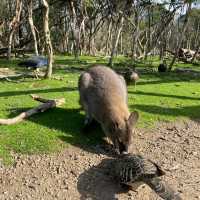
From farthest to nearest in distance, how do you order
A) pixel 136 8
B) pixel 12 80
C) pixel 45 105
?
pixel 136 8 → pixel 12 80 → pixel 45 105

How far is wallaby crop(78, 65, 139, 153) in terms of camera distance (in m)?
7.95

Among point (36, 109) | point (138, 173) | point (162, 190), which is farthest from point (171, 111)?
point (162, 190)

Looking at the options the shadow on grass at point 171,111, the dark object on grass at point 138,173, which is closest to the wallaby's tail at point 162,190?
the dark object on grass at point 138,173

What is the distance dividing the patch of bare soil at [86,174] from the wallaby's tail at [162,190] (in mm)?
379

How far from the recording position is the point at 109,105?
852cm

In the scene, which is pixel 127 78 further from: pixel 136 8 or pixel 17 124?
pixel 136 8

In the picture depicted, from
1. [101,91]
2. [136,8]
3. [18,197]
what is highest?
[136,8]

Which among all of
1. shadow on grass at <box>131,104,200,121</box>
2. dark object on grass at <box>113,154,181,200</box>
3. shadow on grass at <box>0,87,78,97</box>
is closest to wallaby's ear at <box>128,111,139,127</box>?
dark object on grass at <box>113,154,181,200</box>

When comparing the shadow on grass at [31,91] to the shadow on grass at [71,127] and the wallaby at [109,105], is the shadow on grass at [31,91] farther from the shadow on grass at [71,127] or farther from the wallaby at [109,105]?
the wallaby at [109,105]

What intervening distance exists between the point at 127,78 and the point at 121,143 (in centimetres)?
619

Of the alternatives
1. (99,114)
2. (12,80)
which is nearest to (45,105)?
(99,114)

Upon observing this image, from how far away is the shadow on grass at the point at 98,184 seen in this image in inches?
278

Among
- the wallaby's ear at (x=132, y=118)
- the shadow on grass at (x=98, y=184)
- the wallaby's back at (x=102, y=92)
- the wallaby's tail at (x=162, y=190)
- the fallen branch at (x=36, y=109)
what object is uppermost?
the wallaby's back at (x=102, y=92)

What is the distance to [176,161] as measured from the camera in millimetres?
8531
